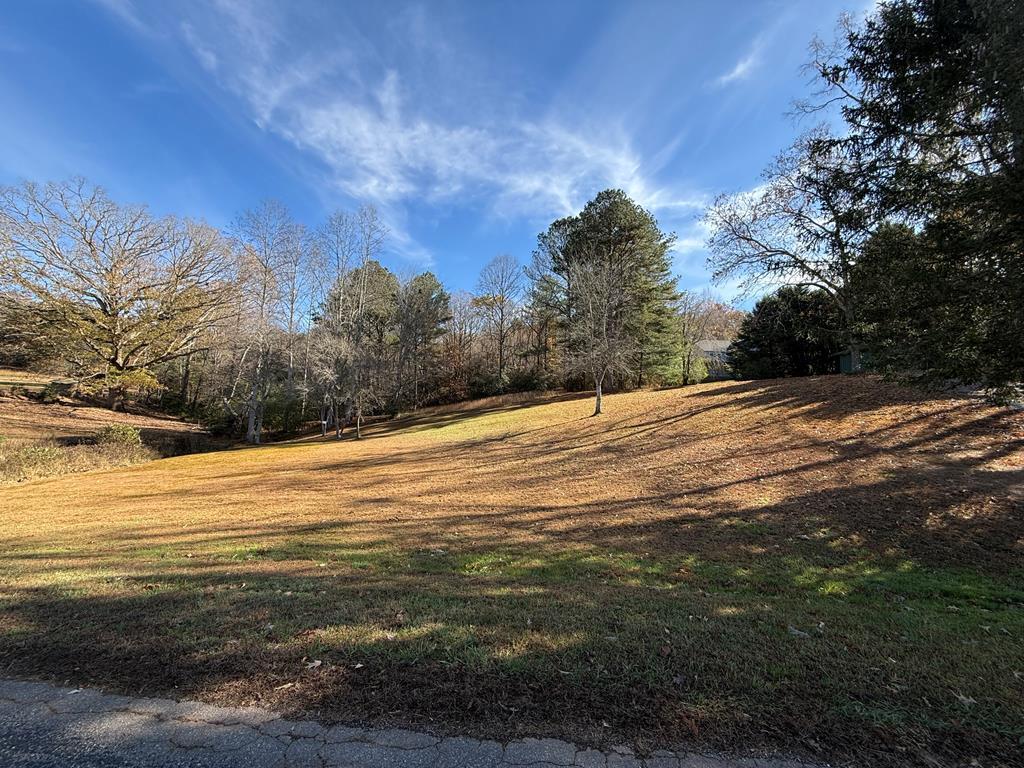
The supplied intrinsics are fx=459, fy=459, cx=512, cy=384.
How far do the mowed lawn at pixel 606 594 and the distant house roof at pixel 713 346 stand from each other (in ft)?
132

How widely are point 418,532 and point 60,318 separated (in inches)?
913

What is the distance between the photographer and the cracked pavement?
196 cm

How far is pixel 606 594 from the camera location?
4.21 metres

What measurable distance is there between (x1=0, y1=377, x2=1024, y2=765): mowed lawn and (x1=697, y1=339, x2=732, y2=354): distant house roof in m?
40.3

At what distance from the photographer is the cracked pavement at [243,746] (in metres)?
1.96

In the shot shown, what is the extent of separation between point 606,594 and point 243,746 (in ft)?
9.86

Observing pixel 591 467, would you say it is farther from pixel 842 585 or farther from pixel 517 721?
pixel 517 721

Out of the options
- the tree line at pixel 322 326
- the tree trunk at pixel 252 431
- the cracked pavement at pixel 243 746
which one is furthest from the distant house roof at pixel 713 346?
the cracked pavement at pixel 243 746

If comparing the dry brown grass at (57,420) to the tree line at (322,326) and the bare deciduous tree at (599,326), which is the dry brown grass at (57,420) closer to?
the tree line at (322,326)

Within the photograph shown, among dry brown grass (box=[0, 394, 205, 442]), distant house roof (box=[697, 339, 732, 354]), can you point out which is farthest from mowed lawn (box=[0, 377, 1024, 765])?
distant house roof (box=[697, 339, 732, 354])

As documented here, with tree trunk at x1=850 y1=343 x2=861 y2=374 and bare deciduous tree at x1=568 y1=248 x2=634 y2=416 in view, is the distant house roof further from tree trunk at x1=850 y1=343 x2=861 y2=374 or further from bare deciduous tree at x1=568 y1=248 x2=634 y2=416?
tree trunk at x1=850 y1=343 x2=861 y2=374

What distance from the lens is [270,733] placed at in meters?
2.13

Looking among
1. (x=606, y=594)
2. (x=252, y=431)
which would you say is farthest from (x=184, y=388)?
(x=606, y=594)

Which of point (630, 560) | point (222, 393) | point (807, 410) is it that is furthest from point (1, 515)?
point (222, 393)
